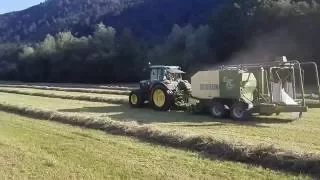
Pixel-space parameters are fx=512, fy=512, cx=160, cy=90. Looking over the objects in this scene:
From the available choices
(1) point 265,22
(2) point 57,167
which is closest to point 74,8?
(1) point 265,22

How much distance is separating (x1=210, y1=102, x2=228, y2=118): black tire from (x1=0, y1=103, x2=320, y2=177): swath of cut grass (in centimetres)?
445

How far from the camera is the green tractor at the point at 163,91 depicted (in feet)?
73.3

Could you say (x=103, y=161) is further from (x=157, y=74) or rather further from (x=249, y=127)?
(x=157, y=74)

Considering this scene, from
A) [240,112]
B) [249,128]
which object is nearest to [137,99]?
[240,112]

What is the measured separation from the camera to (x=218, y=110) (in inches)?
760

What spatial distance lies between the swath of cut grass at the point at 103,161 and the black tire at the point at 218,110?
5626 mm

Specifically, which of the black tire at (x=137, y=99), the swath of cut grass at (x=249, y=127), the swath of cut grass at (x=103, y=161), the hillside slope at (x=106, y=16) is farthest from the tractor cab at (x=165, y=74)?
the hillside slope at (x=106, y=16)

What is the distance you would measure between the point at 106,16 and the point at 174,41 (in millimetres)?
78318

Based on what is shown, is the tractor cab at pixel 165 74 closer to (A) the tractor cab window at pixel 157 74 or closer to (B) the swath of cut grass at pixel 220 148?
(A) the tractor cab window at pixel 157 74

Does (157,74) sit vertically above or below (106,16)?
below

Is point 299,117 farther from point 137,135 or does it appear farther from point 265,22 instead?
point 265,22

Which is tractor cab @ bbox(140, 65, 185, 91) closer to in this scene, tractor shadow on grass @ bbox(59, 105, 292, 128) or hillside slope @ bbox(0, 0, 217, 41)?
tractor shadow on grass @ bbox(59, 105, 292, 128)

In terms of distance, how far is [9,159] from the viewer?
1139 cm

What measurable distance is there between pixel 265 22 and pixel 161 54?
17.2 metres
